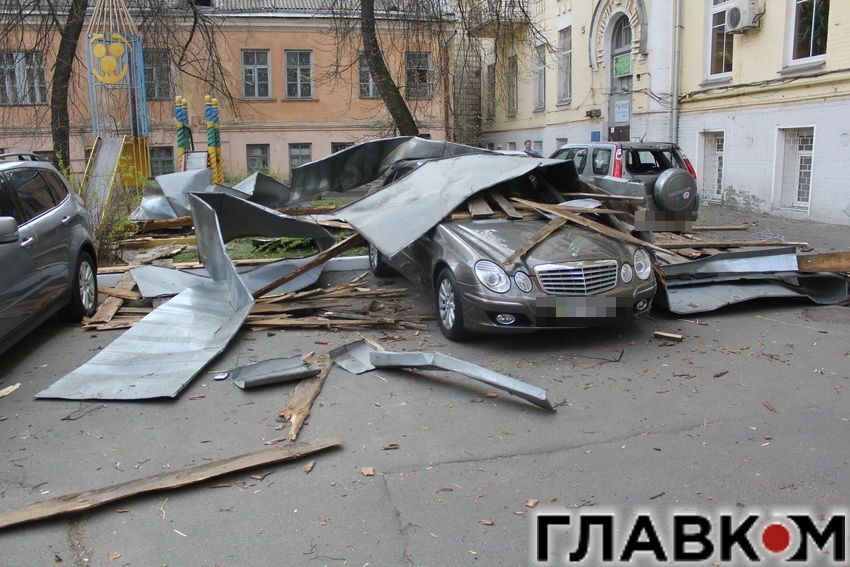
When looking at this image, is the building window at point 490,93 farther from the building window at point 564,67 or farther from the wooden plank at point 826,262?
the wooden plank at point 826,262

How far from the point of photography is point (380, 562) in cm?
344

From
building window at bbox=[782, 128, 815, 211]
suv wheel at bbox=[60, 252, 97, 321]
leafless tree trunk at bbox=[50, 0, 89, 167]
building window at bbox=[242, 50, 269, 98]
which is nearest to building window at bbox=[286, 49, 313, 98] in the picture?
building window at bbox=[242, 50, 269, 98]

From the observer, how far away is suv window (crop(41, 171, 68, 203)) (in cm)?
770

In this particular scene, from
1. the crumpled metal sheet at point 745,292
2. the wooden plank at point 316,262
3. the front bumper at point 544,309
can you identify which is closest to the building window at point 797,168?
the crumpled metal sheet at point 745,292

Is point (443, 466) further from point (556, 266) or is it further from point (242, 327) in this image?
point (242, 327)

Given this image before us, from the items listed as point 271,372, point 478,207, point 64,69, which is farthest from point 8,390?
point 64,69

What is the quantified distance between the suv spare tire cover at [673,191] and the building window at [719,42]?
870 cm

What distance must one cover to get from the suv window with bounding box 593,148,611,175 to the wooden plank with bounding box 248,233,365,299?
20.5 feet

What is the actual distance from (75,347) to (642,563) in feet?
19.0

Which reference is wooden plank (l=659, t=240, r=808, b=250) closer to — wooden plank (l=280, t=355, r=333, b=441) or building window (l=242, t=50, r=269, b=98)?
wooden plank (l=280, t=355, r=333, b=441)

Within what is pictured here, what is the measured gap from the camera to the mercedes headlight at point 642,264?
6.96 meters

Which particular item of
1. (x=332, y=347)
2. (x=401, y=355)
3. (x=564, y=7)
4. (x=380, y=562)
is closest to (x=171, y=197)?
(x=332, y=347)

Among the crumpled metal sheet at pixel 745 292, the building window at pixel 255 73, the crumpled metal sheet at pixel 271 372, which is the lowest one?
the crumpled metal sheet at pixel 271 372

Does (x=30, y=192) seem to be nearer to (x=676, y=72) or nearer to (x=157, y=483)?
(x=157, y=483)
